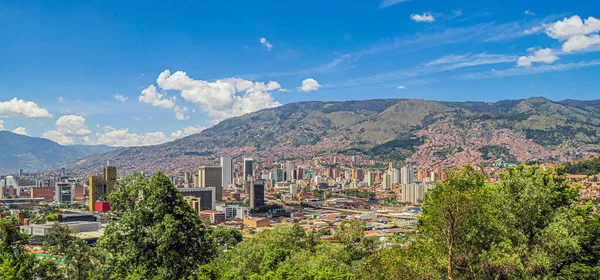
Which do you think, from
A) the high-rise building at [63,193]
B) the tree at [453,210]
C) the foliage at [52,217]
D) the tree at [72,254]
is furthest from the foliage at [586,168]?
the high-rise building at [63,193]

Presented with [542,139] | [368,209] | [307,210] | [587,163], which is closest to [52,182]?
[307,210]

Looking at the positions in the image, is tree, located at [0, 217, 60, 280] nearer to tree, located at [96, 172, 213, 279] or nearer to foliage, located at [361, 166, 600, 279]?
tree, located at [96, 172, 213, 279]

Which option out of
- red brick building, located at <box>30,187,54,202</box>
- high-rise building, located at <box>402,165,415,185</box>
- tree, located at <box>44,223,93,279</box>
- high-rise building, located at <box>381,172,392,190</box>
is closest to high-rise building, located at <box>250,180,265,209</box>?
high-rise building, located at <box>381,172,392,190</box>

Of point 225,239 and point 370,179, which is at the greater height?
point 370,179

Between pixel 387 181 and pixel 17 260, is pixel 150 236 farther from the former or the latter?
pixel 387 181

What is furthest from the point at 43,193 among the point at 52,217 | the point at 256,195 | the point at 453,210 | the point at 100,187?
the point at 453,210

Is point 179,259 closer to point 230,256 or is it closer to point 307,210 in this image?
point 230,256
